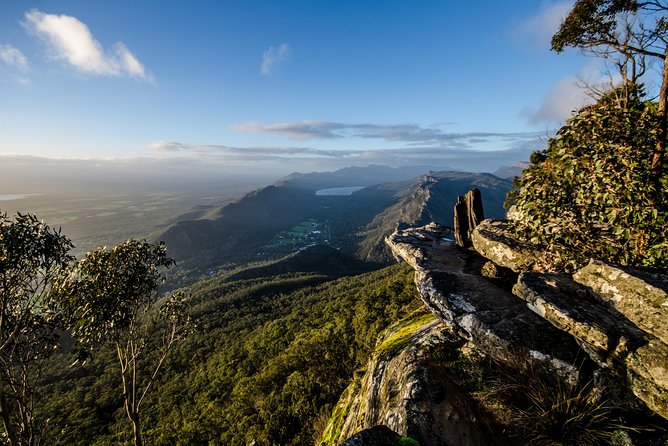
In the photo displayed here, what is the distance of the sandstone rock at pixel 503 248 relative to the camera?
10406mm

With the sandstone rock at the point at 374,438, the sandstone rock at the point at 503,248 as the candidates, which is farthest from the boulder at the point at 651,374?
the sandstone rock at the point at 374,438

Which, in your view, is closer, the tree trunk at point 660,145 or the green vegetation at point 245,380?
the tree trunk at point 660,145

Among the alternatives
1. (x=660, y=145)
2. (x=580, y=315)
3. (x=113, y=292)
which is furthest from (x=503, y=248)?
(x=113, y=292)

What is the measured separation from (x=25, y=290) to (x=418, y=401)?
20.4 metres

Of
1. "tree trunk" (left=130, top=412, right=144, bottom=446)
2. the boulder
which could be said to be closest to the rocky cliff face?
the boulder

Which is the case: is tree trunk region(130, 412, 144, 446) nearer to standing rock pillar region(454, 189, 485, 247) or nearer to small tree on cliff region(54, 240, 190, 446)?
small tree on cliff region(54, 240, 190, 446)

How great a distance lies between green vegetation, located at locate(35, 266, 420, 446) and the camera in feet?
64.6

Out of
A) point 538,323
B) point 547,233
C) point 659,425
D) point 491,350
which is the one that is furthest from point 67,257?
point 659,425

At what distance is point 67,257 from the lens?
52.4ft

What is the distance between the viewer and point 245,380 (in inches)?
1320

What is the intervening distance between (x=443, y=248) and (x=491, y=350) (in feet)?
19.5

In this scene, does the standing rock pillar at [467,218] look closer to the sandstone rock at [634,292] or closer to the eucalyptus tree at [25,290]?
the sandstone rock at [634,292]

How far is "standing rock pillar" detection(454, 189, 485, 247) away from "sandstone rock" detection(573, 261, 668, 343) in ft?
19.2

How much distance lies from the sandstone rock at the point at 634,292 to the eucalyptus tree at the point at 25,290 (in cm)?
2197
